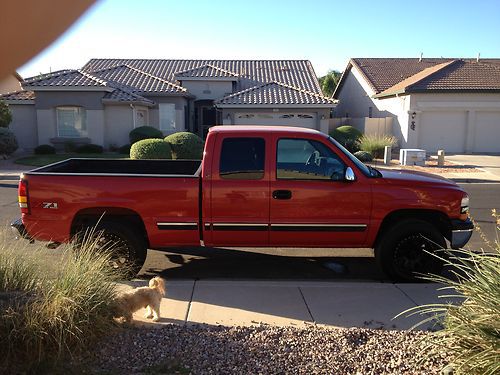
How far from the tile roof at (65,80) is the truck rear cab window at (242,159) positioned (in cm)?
2090

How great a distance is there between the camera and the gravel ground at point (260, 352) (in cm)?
361

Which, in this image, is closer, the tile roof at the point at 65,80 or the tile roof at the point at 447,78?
the tile roof at the point at 65,80

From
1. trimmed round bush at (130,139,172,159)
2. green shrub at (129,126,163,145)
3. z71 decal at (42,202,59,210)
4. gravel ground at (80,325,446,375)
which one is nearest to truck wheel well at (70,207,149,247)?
z71 decal at (42,202,59,210)

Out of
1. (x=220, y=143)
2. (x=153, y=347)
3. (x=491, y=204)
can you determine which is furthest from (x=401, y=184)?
(x=491, y=204)

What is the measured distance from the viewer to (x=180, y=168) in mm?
7738

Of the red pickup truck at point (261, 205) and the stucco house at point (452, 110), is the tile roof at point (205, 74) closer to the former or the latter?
the stucco house at point (452, 110)

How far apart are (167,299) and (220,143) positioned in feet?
6.65

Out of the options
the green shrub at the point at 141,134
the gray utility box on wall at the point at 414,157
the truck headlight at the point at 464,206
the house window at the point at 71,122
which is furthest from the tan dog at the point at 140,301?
→ the house window at the point at 71,122

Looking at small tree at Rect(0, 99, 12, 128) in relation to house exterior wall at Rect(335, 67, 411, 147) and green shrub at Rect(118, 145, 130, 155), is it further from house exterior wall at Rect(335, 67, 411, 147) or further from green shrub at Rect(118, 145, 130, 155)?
house exterior wall at Rect(335, 67, 411, 147)

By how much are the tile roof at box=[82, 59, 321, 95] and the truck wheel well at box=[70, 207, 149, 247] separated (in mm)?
27982

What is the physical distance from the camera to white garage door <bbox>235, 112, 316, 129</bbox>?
85.2 feet

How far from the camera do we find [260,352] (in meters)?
3.87

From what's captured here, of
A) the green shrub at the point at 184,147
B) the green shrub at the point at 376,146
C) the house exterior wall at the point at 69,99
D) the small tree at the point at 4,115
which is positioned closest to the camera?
the green shrub at the point at 184,147

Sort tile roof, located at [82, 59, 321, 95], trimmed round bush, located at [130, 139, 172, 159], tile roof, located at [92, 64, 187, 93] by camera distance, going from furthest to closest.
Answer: tile roof, located at [82, 59, 321, 95] < tile roof, located at [92, 64, 187, 93] < trimmed round bush, located at [130, 139, 172, 159]
